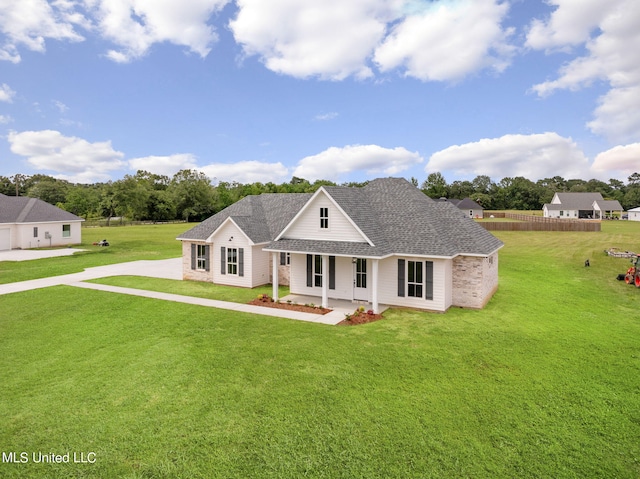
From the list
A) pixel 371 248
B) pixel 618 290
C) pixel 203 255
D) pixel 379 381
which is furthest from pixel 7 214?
pixel 618 290

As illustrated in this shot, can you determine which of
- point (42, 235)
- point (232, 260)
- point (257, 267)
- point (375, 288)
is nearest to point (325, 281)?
point (375, 288)

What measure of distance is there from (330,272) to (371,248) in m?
3.30

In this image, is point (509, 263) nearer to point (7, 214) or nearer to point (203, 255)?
point (203, 255)

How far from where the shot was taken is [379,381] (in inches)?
384

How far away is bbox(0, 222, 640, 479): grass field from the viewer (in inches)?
270

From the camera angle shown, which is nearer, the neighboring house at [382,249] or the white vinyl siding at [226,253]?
the neighboring house at [382,249]

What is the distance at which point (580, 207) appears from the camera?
9212 cm

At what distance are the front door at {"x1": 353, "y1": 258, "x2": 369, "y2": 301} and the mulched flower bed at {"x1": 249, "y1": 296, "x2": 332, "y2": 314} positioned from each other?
2.07 m

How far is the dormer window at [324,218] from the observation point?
1800 centimetres

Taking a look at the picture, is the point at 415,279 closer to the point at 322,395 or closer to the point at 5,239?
the point at 322,395

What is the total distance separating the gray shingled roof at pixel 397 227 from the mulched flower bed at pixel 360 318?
2.45 m

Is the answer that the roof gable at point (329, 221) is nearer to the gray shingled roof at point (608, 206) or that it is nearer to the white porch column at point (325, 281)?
the white porch column at point (325, 281)

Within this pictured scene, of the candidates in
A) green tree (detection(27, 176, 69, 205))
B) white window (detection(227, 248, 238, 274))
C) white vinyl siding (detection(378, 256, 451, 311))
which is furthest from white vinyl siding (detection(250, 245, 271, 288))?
green tree (detection(27, 176, 69, 205))

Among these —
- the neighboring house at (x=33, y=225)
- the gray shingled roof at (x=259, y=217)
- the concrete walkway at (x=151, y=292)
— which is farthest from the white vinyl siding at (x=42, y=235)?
the gray shingled roof at (x=259, y=217)
